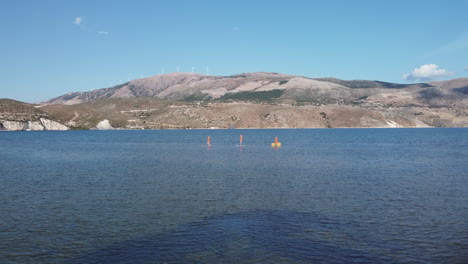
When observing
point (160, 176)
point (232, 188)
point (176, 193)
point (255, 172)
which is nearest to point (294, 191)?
point (232, 188)

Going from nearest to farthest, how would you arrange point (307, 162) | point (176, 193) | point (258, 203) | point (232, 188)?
point (258, 203) → point (176, 193) → point (232, 188) → point (307, 162)

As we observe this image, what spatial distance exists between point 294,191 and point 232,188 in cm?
626

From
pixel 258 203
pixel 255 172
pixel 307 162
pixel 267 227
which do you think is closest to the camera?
pixel 267 227

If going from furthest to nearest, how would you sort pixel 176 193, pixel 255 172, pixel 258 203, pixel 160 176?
pixel 255 172
pixel 160 176
pixel 176 193
pixel 258 203

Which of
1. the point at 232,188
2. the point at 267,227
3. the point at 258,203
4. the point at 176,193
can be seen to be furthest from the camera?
the point at 232,188

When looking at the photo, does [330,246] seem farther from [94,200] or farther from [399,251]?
[94,200]

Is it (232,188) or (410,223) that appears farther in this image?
(232,188)

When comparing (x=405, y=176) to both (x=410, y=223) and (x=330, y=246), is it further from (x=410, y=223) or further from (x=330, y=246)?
(x=330, y=246)

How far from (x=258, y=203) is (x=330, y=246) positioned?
1189cm

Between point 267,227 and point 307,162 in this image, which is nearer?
point 267,227

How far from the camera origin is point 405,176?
2018 inches

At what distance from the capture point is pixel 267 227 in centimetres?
2686

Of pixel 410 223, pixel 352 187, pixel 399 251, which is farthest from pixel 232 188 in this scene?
pixel 399 251

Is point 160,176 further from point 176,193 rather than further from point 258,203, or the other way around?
point 258,203
